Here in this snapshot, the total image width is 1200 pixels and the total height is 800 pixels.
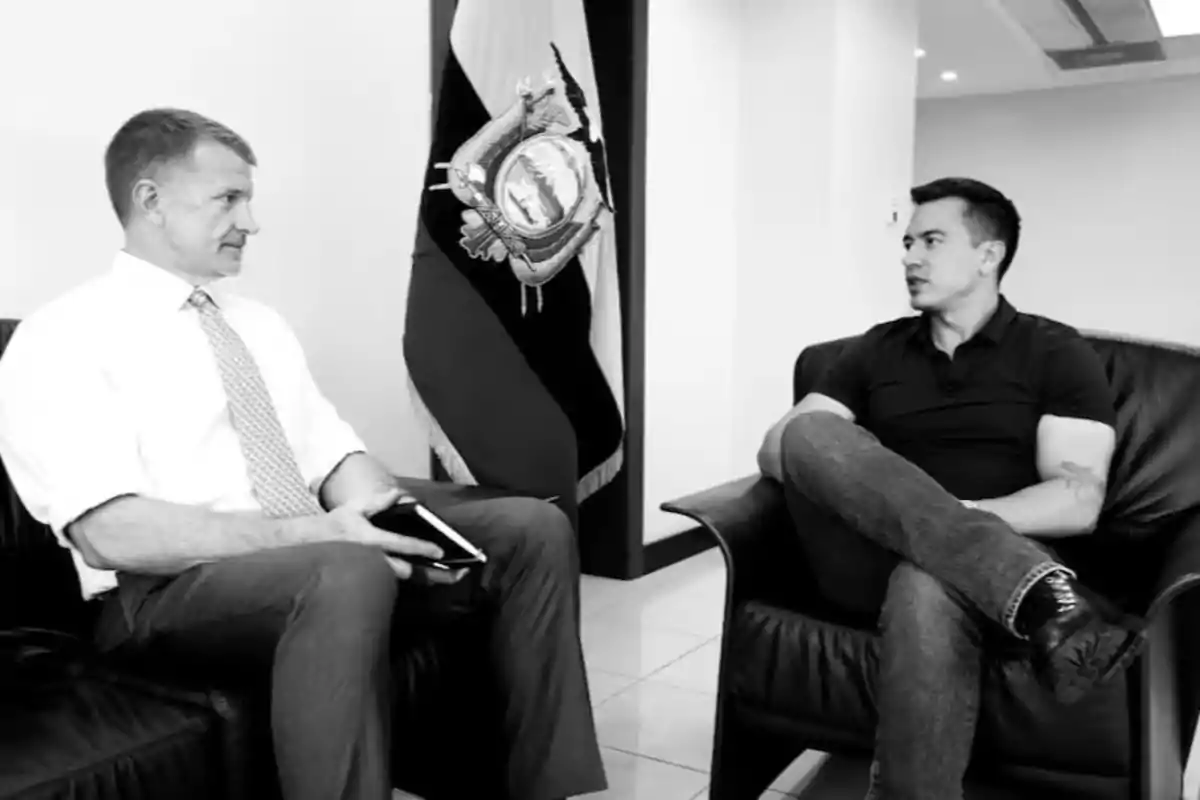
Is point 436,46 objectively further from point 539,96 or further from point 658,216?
point 658,216

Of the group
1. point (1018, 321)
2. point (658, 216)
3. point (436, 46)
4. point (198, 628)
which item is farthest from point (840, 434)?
point (658, 216)

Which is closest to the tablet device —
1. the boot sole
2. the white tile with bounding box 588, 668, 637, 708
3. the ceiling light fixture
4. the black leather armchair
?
the black leather armchair

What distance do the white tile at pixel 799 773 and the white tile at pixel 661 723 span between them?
0.15m

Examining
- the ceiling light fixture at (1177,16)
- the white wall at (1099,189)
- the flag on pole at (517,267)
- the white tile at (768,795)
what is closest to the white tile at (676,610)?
Result: the flag on pole at (517,267)

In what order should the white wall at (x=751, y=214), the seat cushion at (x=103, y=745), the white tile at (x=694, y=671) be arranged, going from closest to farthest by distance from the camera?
the seat cushion at (x=103, y=745)
the white tile at (x=694, y=671)
the white wall at (x=751, y=214)

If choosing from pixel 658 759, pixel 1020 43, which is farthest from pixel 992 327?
pixel 1020 43

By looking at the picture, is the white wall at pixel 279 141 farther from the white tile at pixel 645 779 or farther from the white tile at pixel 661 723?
the white tile at pixel 645 779

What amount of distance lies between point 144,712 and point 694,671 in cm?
157

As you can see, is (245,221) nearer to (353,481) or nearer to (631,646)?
(353,481)

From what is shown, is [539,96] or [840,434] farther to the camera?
[539,96]

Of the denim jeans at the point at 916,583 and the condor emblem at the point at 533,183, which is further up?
the condor emblem at the point at 533,183

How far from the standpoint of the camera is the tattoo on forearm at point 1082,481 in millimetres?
1781

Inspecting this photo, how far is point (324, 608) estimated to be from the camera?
50.8 inches

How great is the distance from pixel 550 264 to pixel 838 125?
1790 mm
